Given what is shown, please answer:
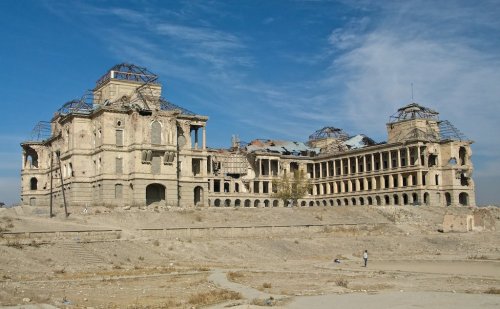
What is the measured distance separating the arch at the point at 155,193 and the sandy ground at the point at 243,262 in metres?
8.72

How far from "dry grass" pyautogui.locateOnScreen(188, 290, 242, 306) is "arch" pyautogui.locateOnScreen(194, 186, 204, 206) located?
5610 centimetres

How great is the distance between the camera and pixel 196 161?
91125 mm

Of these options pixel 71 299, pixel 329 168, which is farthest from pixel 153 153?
pixel 329 168

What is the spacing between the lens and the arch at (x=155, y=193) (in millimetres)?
86500

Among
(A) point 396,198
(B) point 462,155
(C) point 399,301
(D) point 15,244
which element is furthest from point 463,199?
(C) point 399,301

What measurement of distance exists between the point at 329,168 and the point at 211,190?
102 feet

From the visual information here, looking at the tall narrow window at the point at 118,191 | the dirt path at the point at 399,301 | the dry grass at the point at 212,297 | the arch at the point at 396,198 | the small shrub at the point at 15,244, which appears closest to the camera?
the dirt path at the point at 399,301

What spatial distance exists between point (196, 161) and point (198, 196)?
5864 mm

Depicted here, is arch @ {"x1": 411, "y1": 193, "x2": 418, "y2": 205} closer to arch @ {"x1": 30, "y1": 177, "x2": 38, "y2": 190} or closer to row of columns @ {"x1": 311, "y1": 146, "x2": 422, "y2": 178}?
row of columns @ {"x1": 311, "y1": 146, "x2": 422, "y2": 178}

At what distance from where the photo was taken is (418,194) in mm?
112938

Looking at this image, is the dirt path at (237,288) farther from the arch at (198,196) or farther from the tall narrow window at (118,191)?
the arch at (198,196)

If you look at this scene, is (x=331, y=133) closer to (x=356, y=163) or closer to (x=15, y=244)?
(x=356, y=163)

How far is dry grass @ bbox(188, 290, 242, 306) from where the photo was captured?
3184 centimetres

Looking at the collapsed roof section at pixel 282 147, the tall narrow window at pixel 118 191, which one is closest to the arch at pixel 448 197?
the collapsed roof section at pixel 282 147
